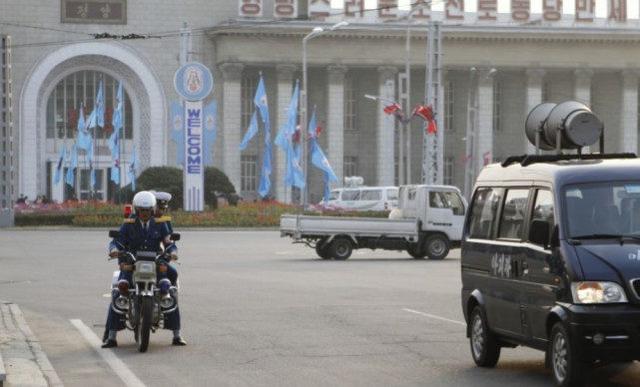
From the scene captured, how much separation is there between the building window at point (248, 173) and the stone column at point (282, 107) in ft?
7.61

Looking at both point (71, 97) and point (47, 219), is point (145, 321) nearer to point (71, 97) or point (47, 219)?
point (47, 219)

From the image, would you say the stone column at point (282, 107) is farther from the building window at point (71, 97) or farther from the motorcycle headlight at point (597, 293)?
the motorcycle headlight at point (597, 293)

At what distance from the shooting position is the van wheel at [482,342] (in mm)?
14836

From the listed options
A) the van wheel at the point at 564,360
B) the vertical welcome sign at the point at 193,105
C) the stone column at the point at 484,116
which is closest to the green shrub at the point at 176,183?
the vertical welcome sign at the point at 193,105

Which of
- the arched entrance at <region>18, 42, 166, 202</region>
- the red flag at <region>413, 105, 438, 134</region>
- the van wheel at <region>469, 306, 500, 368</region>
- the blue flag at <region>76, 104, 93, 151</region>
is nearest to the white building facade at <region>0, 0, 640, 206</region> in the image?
the arched entrance at <region>18, 42, 166, 202</region>

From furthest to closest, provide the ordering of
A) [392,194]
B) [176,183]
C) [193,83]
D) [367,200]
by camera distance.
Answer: [176,183] → [392,194] → [367,200] → [193,83]

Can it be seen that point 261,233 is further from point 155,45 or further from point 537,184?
point 537,184

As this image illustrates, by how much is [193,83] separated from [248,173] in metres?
33.2

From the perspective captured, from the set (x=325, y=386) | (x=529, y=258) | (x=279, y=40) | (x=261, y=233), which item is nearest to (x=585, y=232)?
(x=529, y=258)

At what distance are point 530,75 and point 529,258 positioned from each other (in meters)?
83.8

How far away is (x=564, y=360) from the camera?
41.5 feet

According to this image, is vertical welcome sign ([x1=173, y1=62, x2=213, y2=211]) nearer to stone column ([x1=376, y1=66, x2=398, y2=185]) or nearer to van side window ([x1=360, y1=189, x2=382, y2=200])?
van side window ([x1=360, y1=189, x2=382, y2=200])

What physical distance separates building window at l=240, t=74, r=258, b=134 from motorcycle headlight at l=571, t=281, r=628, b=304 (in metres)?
83.1

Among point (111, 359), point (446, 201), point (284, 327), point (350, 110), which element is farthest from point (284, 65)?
point (111, 359)
